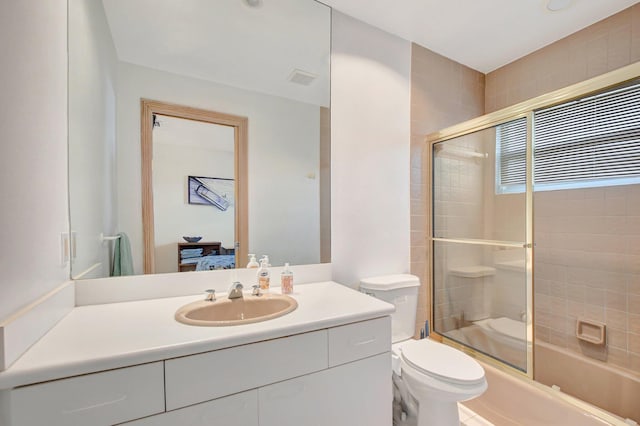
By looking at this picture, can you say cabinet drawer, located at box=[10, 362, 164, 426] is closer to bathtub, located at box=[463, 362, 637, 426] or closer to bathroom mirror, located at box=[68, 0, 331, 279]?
bathroom mirror, located at box=[68, 0, 331, 279]

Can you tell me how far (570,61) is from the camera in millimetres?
2000

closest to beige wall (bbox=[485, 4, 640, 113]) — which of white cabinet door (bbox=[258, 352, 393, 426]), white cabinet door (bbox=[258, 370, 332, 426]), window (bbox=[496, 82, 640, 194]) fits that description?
window (bbox=[496, 82, 640, 194])

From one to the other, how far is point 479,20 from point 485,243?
1.51m

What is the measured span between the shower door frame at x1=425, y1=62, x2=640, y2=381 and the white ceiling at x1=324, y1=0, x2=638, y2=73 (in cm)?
64

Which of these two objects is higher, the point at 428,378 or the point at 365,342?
the point at 365,342

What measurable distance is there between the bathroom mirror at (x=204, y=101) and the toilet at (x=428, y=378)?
68 centimetres

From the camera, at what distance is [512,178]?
5.97ft

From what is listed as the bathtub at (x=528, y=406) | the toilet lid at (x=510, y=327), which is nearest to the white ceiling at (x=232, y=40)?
the toilet lid at (x=510, y=327)

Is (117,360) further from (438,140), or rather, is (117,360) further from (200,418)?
(438,140)

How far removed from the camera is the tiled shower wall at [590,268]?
5.70ft

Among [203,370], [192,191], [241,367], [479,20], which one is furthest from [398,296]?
[479,20]

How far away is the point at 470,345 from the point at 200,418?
6.17 feet

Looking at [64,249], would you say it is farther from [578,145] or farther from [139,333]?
[578,145]

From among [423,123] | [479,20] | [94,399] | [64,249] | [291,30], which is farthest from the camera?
[423,123]
